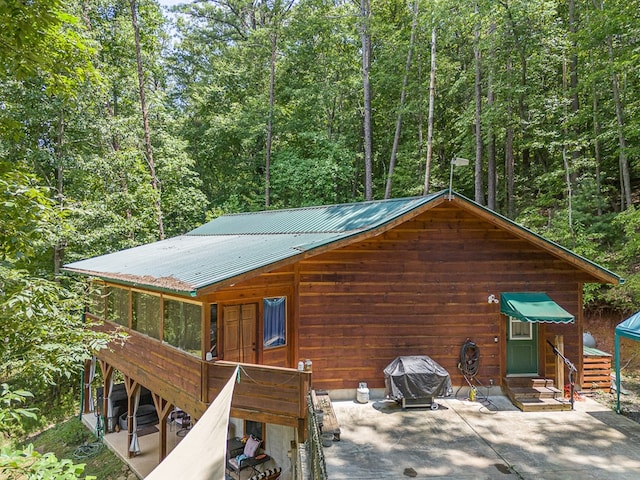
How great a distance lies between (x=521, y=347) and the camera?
332 inches

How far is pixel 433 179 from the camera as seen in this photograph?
62.6ft

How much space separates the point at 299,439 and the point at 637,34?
44.0ft

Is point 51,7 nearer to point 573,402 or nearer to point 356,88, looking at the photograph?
point 573,402

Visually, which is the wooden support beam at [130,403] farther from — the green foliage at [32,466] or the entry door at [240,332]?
the green foliage at [32,466]

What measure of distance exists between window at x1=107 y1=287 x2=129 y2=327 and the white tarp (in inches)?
257

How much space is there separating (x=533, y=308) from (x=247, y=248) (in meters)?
5.93

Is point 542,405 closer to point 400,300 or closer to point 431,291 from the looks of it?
point 431,291

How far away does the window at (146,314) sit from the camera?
8227 millimetres

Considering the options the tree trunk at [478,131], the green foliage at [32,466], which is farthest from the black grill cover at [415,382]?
the tree trunk at [478,131]

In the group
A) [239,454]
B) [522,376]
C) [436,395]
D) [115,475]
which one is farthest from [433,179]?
[115,475]

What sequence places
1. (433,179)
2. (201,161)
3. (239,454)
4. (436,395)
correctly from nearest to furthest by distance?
(436,395)
(239,454)
(433,179)
(201,161)

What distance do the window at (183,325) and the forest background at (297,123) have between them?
5.84 feet

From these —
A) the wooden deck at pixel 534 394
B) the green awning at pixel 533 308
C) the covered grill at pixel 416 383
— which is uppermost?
the green awning at pixel 533 308

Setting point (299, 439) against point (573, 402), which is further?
point (573, 402)
